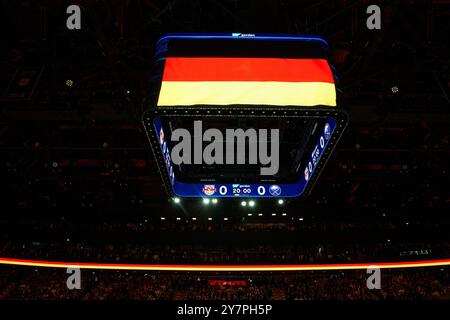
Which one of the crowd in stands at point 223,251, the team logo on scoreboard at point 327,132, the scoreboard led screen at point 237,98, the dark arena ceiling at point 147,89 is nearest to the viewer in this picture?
the scoreboard led screen at point 237,98

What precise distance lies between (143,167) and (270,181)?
18.4 ft

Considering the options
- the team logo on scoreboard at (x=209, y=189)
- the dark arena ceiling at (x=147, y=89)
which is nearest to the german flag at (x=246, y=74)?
the dark arena ceiling at (x=147, y=89)

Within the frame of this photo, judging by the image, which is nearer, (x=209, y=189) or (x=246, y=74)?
(x=246, y=74)

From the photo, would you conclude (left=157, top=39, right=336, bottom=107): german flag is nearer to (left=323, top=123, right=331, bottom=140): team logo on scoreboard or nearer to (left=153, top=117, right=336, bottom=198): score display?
(left=323, top=123, right=331, bottom=140): team logo on scoreboard

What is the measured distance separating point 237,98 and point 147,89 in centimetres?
44

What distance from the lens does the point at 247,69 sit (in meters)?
2.19

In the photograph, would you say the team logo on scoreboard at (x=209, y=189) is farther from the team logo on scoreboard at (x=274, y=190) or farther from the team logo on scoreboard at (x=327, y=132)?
the team logo on scoreboard at (x=327, y=132)

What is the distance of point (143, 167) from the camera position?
27.4 ft

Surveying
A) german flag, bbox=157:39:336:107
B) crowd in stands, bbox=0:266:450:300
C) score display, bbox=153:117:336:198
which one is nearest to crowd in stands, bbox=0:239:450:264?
crowd in stands, bbox=0:266:450:300

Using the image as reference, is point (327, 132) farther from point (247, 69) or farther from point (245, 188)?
point (245, 188)

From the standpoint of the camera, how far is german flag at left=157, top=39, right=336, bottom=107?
203cm

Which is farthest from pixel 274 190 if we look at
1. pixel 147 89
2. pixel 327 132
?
pixel 147 89

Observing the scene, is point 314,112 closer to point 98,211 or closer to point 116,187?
point 98,211

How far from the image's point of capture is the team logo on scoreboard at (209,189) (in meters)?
Result: 3.01
